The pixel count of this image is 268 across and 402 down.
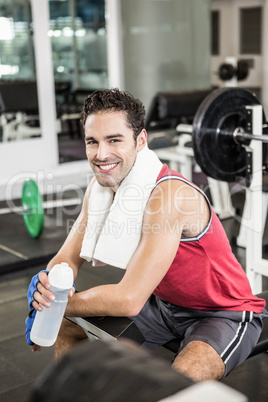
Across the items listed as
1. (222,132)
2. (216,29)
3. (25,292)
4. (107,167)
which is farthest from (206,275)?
(216,29)

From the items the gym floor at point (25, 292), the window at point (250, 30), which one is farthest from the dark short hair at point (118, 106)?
the window at point (250, 30)

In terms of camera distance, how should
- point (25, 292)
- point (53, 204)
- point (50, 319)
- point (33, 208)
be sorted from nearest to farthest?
point (50, 319) → point (25, 292) → point (33, 208) → point (53, 204)

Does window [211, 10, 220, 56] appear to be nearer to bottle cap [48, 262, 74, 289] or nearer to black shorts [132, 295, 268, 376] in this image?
black shorts [132, 295, 268, 376]

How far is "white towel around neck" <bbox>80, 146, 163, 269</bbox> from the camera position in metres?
1.34

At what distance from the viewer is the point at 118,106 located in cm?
137

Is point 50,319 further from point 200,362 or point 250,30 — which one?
point 250,30

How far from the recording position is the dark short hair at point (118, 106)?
1361 mm

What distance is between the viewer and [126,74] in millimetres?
5035

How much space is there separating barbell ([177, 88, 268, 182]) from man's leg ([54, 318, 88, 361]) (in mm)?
878

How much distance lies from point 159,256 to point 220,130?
1.00 meters

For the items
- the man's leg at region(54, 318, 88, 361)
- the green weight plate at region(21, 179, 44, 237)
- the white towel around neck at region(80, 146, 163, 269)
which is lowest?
the green weight plate at region(21, 179, 44, 237)

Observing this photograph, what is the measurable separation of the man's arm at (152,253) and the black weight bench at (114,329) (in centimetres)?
2

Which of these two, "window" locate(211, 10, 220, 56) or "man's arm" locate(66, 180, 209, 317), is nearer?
"man's arm" locate(66, 180, 209, 317)

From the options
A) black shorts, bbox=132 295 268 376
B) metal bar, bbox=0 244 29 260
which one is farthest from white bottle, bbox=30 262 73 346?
metal bar, bbox=0 244 29 260
